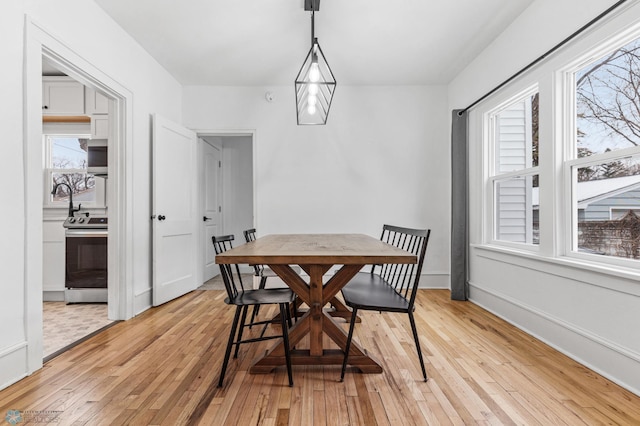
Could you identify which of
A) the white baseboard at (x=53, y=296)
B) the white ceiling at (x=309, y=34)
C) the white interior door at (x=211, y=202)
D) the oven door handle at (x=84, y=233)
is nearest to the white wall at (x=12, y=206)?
the white ceiling at (x=309, y=34)

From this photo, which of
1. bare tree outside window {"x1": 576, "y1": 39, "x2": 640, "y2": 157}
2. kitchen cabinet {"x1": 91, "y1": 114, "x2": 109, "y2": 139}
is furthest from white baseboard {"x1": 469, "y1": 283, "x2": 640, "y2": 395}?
kitchen cabinet {"x1": 91, "y1": 114, "x2": 109, "y2": 139}

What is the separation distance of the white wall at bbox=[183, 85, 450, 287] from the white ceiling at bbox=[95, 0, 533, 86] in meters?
0.31

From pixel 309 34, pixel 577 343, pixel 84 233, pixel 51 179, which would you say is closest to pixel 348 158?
pixel 309 34

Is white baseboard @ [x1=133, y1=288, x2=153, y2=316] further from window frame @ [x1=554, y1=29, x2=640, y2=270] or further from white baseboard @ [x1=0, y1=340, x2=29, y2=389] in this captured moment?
window frame @ [x1=554, y1=29, x2=640, y2=270]

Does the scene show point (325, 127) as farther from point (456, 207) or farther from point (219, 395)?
point (219, 395)

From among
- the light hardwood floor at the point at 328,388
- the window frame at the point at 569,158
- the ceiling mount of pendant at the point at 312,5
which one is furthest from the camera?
the ceiling mount of pendant at the point at 312,5

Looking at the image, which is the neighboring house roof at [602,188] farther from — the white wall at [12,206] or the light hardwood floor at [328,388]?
the white wall at [12,206]

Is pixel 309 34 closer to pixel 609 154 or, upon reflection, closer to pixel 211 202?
pixel 609 154

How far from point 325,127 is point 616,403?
11.8ft

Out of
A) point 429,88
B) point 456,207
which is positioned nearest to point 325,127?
point 429,88

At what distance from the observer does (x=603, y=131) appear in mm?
2148

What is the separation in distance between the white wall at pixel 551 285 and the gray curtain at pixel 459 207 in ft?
0.31

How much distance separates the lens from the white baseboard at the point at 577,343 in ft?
5.97

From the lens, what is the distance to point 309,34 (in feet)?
10.1
